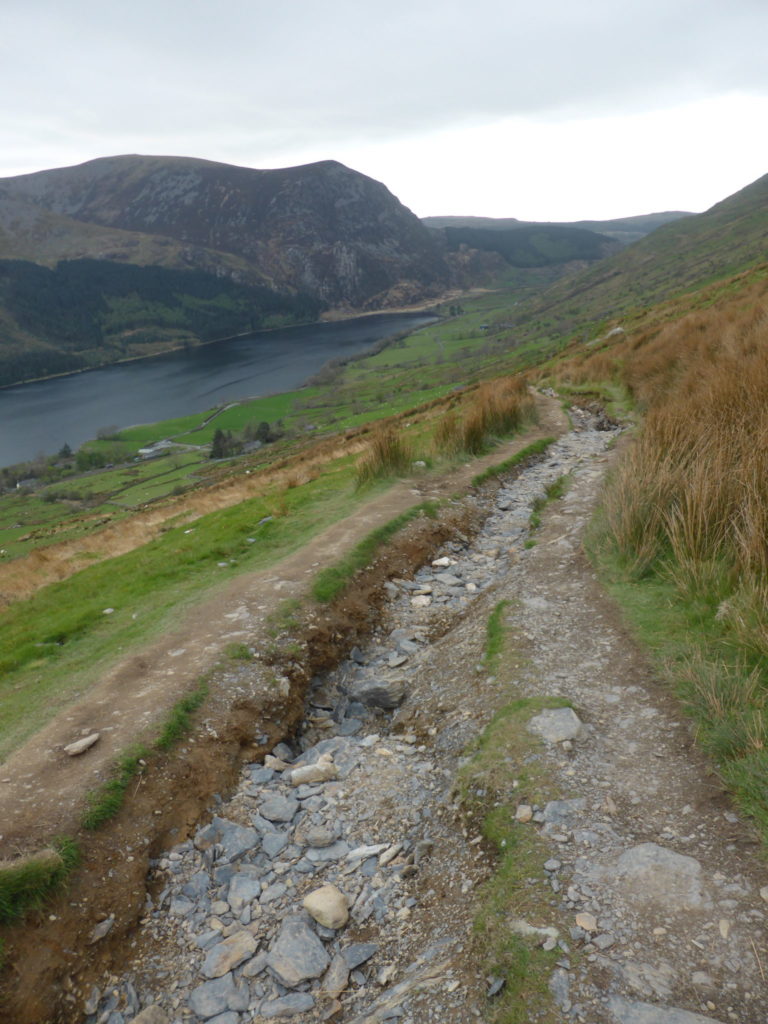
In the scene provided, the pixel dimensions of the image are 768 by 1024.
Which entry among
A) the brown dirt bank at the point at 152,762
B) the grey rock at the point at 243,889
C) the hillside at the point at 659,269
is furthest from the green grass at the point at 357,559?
the hillside at the point at 659,269

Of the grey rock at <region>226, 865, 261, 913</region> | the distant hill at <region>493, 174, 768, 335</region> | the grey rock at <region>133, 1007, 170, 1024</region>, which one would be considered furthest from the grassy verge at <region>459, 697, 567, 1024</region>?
the distant hill at <region>493, 174, 768, 335</region>

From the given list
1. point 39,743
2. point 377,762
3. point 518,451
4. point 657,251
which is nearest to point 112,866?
point 39,743

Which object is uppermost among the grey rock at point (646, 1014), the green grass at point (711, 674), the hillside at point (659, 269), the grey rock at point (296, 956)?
the hillside at point (659, 269)

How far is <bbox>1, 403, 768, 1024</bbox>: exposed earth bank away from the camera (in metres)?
2.99

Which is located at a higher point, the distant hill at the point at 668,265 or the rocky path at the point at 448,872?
the distant hill at the point at 668,265

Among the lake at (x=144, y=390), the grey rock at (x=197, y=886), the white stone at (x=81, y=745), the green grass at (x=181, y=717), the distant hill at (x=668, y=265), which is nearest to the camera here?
the grey rock at (x=197, y=886)

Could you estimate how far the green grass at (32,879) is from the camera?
3.99 metres

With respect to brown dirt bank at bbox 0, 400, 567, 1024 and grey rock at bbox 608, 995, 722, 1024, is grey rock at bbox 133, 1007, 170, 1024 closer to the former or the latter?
brown dirt bank at bbox 0, 400, 567, 1024

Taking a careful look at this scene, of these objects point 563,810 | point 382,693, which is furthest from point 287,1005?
point 382,693

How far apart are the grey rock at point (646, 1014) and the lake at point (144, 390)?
12691 cm

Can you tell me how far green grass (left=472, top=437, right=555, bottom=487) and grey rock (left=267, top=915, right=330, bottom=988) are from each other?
10358 millimetres

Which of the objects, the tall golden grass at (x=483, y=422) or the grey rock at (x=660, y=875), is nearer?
the grey rock at (x=660, y=875)

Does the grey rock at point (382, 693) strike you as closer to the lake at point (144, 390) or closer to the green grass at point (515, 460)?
the green grass at point (515, 460)

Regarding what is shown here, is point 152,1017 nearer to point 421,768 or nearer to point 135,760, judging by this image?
point 135,760
